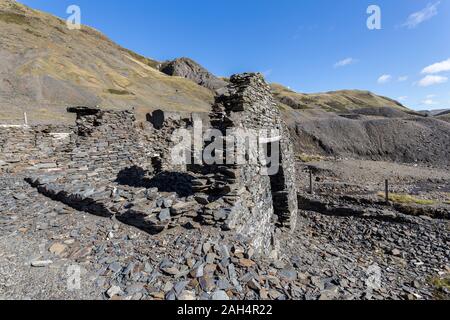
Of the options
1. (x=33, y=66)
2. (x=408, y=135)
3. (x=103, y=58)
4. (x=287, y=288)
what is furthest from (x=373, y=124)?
(x=103, y=58)

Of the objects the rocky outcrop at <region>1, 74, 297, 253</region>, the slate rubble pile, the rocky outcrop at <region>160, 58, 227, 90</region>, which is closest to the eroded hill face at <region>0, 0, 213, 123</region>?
the rocky outcrop at <region>160, 58, 227, 90</region>

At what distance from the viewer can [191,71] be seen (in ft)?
360

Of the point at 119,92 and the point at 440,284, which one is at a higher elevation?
the point at 119,92

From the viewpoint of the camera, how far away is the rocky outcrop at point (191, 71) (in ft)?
348

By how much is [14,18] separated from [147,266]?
334ft

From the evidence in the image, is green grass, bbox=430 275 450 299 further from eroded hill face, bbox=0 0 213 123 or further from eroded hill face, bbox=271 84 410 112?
eroded hill face, bbox=271 84 410 112

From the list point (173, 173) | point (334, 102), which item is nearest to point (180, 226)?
point (173, 173)

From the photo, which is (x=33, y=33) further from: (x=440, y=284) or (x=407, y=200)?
(x=440, y=284)

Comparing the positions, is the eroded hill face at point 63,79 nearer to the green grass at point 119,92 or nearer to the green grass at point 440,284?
the green grass at point 119,92

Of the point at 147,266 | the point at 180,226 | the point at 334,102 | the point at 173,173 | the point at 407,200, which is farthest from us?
the point at 334,102

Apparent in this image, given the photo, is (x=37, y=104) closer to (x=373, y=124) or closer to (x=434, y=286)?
(x=434, y=286)

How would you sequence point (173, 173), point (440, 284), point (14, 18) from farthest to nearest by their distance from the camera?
1. point (14, 18)
2. point (173, 173)
3. point (440, 284)
